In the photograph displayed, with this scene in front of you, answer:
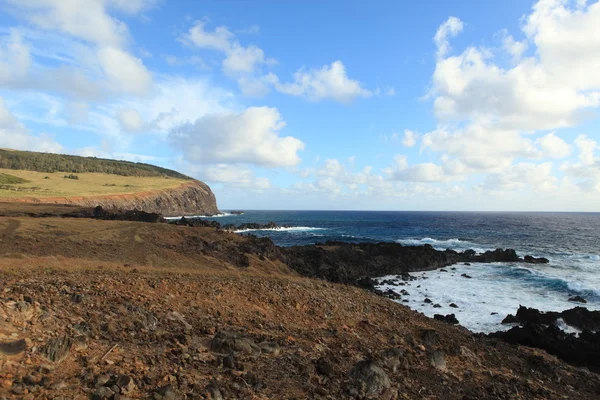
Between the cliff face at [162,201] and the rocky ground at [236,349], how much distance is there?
62.1 m

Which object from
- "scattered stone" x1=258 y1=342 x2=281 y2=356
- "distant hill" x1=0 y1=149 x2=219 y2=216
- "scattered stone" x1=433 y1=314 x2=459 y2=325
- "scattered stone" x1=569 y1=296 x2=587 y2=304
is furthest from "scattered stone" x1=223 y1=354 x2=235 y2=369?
"distant hill" x1=0 y1=149 x2=219 y2=216

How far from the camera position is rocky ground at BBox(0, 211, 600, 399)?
6270mm

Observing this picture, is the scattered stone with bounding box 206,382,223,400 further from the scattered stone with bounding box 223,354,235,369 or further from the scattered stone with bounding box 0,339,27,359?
the scattered stone with bounding box 0,339,27,359

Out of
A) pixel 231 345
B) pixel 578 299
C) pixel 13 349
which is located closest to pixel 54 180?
pixel 13 349

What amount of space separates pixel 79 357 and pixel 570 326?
24.8 meters

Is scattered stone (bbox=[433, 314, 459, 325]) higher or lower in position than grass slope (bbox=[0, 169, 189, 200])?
lower

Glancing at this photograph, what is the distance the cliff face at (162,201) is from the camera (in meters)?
73.5

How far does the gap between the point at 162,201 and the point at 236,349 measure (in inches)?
4640

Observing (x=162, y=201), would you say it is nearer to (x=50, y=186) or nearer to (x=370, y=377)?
(x=50, y=186)

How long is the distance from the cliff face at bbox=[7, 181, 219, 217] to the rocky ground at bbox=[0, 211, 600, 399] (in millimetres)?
62107

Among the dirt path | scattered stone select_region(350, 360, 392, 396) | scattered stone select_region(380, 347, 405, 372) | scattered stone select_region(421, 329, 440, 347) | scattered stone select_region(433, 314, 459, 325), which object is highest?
the dirt path

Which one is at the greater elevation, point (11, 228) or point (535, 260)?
point (11, 228)

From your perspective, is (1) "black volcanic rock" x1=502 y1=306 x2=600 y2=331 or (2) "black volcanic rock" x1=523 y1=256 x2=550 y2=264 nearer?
(1) "black volcanic rock" x1=502 y1=306 x2=600 y2=331

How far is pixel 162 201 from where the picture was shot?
383ft
